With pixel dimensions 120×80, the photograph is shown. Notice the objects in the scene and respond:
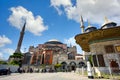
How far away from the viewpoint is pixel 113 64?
14.5m

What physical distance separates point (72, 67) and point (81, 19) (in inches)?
811

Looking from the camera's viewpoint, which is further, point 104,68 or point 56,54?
point 56,54

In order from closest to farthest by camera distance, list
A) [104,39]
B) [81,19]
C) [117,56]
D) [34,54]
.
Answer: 1. [117,56]
2. [104,39]
3. [81,19]
4. [34,54]

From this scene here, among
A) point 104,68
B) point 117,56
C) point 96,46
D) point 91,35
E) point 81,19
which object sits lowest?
point 104,68

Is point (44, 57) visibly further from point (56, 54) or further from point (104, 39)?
point (104, 39)

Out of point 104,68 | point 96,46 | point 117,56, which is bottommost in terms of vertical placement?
point 104,68

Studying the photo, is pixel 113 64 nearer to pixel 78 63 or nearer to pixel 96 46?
pixel 96 46

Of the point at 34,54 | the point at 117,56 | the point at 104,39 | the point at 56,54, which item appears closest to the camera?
the point at 117,56

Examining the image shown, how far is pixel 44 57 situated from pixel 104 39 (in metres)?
42.3

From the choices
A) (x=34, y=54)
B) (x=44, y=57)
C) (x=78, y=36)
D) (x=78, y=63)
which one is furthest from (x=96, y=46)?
(x=34, y=54)

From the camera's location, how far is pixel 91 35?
1570 centimetres

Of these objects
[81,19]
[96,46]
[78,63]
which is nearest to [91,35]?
[96,46]

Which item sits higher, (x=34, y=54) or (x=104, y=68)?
(x=34, y=54)

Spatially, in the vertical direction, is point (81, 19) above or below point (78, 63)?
above
